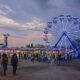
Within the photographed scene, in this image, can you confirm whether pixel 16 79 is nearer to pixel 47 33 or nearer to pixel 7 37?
pixel 47 33

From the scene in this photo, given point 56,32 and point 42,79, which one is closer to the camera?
point 42,79

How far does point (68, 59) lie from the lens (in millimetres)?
52094

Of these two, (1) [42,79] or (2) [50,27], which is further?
(2) [50,27]

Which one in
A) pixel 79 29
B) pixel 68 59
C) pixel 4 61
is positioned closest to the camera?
pixel 4 61

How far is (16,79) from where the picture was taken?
18.2 m

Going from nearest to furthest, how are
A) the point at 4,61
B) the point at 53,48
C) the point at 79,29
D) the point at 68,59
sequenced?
the point at 4,61
the point at 68,59
the point at 79,29
the point at 53,48

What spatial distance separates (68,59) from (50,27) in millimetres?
13074

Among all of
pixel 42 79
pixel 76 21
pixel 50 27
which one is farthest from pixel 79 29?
pixel 42 79

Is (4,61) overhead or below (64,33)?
below

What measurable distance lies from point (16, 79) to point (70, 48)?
56.4 m

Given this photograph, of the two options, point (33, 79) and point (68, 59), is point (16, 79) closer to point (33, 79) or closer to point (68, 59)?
point (33, 79)

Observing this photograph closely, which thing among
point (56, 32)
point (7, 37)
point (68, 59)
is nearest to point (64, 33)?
point (56, 32)

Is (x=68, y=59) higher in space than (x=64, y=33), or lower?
lower

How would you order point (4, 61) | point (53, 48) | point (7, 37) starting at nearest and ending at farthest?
point (4, 61) → point (53, 48) → point (7, 37)
